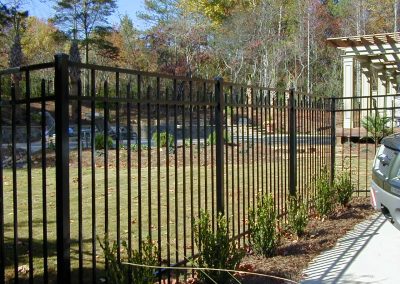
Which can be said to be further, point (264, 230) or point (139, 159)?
point (264, 230)

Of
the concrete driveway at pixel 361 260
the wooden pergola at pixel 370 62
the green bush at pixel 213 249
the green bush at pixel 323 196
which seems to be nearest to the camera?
the green bush at pixel 213 249

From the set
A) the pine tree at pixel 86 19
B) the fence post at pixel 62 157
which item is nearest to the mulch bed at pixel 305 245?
the fence post at pixel 62 157

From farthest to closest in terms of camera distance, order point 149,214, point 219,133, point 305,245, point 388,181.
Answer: point 305,245
point 219,133
point 388,181
point 149,214

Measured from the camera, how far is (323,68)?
144ft

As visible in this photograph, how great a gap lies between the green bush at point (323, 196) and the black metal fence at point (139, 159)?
0.25 metres

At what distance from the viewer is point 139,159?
357 cm

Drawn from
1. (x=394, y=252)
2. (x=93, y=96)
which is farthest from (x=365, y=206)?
(x=93, y=96)

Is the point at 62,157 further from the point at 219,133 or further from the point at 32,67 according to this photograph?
the point at 219,133

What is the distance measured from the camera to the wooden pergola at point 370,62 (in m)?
16.2

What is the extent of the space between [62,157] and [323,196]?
15.5ft

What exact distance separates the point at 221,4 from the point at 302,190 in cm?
4164

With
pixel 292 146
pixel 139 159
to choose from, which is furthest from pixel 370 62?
pixel 139 159

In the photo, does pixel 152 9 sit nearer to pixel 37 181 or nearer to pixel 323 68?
pixel 323 68

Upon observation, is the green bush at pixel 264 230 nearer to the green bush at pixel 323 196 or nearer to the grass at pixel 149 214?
the grass at pixel 149 214
